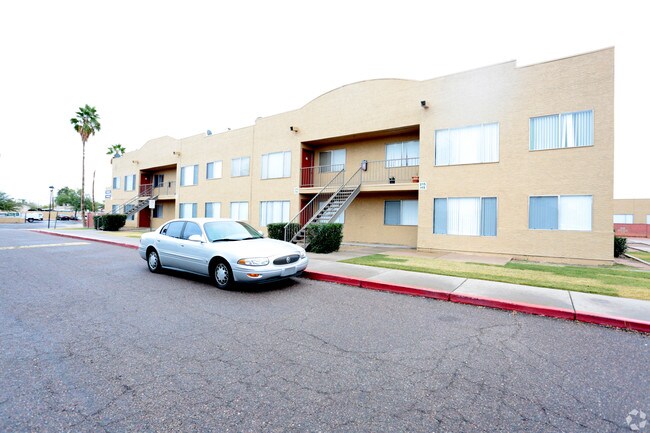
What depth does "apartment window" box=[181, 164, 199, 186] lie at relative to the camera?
84.2ft

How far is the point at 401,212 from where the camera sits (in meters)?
16.7

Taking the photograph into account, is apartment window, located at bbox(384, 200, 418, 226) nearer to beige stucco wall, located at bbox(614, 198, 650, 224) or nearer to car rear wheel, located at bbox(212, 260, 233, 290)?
car rear wheel, located at bbox(212, 260, 233, 290)

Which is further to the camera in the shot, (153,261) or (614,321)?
(153,261)

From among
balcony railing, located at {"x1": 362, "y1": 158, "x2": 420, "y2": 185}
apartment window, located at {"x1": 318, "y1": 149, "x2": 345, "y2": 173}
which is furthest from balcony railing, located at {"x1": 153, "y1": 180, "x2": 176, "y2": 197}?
balcony railing, located at {"x1": 362, "y1": 158, "x2": 420, "y2": 185}

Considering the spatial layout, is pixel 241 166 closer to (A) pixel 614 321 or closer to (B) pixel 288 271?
(B) pixel 288 271

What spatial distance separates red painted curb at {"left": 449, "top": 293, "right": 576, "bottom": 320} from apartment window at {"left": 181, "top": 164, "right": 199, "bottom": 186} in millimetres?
23892

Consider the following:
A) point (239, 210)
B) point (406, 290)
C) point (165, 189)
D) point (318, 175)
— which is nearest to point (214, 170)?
point (239, 210)

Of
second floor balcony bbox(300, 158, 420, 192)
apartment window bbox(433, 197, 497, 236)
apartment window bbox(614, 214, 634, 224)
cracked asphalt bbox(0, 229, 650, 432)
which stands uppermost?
second floor balcony bbox(300, 158, 420, 192)

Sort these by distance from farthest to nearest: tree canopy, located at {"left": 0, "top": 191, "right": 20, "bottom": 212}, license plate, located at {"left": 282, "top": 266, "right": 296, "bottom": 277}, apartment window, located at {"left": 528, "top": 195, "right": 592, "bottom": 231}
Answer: tree canopy, located at {"left": 0, "top": 191, "right": 20, "bottom": 212}, apartment window, located at {"left": 528, "top": 195, "right": 592, "bottom": 231}, license plate, located at {"left": 282, "top": 266, "right": 296, "bottom": 277}

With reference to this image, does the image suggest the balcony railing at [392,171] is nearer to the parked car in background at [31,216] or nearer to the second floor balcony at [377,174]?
the second floor balcony at [377,174]

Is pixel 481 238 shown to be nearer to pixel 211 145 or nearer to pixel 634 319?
pixel 634 319

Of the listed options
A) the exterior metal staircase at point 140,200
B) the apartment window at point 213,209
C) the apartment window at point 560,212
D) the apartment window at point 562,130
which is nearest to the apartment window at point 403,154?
the apartment window at point 562,130

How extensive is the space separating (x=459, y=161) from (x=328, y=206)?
21.2ft

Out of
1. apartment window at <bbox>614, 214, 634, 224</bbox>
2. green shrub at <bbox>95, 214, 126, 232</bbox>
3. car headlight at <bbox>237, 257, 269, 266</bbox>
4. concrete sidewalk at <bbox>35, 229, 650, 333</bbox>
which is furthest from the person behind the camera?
apartment window at <bbox>614, 214, 634, 224</bbox>
